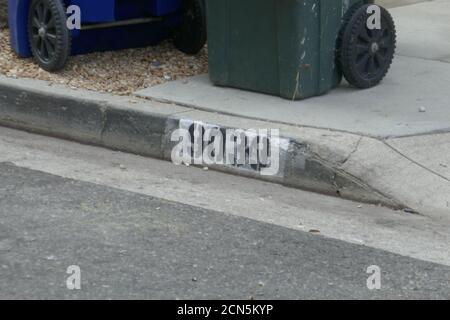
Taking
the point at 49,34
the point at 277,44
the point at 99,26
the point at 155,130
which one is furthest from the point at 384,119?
the point at 49,34

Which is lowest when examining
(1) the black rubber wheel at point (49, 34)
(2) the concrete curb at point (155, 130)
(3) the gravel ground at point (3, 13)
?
(2) the concrete curb at point (155, 130)

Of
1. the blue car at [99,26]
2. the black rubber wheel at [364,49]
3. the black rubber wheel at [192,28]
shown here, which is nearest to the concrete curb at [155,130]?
the blue car at [99,26]

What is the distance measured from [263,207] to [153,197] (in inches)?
26.3

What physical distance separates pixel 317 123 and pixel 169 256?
2060mm

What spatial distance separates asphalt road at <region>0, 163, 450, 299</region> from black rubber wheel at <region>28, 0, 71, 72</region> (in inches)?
74.6

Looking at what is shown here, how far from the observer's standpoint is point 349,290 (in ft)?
18.1

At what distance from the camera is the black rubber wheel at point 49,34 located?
8422mm

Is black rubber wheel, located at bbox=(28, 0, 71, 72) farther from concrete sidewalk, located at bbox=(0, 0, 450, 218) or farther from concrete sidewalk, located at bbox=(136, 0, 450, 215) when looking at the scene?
concrete sidewalk, located at bbox=(136, 0, 450, 215)

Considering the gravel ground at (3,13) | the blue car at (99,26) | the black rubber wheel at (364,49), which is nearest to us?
the black rubber wheel at (364,49)

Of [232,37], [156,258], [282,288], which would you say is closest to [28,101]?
[232,37]

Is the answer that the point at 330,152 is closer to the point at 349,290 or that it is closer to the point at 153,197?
the point at 153,197

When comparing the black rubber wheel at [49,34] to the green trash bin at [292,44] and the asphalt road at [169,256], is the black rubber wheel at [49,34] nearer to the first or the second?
the green trash bin at [292,44]

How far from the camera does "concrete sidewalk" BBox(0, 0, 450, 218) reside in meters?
7.03

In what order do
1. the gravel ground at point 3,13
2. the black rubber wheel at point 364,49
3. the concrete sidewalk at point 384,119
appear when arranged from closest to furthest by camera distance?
the concrete sidewalk at point 384,119 → the black rubber wheel at point 364,49 → the gravel ground at point 3,13
